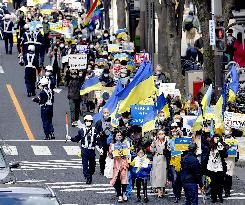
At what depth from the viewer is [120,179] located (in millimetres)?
28531

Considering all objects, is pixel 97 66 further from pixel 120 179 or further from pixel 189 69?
pixel 120 179

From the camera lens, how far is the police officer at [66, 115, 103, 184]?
30266 mm

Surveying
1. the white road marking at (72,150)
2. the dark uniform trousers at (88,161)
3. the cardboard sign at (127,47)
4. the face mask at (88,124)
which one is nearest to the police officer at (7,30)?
the cardboard sign at (127,47)

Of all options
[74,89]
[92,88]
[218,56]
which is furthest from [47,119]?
[218,56]

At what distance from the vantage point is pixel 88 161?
30.5m

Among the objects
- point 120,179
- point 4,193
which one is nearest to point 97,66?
point 120,179

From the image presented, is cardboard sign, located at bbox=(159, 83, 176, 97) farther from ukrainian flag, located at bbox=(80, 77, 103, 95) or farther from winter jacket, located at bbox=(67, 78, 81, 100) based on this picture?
winter jacket, located at bbox=(67, 78, 81, 100)

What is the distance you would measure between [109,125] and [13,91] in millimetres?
15052

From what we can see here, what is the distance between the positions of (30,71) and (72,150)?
9.57 metres

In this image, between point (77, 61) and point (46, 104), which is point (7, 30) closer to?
point (77, 61)

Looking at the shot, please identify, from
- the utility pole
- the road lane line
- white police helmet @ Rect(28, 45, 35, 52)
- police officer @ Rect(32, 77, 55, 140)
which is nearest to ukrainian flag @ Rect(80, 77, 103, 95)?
the road lane line

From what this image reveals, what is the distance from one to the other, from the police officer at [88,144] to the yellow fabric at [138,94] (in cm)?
Answer: 152

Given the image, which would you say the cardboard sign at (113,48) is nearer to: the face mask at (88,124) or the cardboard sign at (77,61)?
the cardboard sign at (77,61)

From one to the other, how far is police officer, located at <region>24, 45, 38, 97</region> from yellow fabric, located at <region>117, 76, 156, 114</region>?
12581mm
